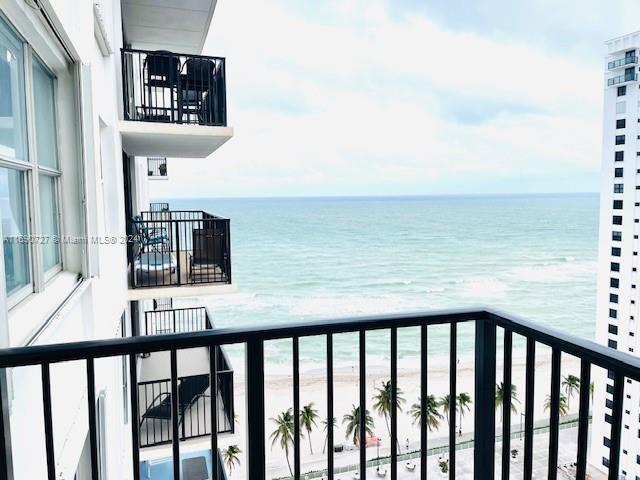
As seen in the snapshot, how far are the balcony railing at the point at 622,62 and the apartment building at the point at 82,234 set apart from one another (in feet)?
40.9

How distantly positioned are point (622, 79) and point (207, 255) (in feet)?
43.0

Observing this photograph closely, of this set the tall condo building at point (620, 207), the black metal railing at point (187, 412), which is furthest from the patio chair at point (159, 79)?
the tall condo building at point (620, 207)

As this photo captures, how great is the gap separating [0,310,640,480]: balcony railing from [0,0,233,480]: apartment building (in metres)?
0.03

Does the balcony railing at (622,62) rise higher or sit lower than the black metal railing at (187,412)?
higher

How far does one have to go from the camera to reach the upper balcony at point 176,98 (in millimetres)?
4852

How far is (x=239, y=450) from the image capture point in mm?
12250

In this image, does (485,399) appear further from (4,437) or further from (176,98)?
(176,98)

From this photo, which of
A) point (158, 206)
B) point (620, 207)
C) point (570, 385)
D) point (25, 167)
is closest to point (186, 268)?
Answer: point (25, 167)

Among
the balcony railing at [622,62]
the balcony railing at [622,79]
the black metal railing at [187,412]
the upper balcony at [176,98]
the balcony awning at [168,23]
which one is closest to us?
the black metal railing at [187,412]

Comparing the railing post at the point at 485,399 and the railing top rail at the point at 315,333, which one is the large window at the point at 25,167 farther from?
the railing post at the point at 485,399

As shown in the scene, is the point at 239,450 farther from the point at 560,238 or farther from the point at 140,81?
the point at 560,238

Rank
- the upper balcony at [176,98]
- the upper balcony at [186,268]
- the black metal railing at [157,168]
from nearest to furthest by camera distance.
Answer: the upper balcony at [176,98]
the upper balcony at [186,268]
the black metal railing at [157,168]

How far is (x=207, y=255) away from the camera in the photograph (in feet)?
18.0

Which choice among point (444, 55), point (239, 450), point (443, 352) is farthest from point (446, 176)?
point (239, 450)
